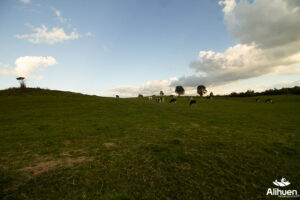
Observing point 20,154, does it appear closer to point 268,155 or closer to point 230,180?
point 230,180

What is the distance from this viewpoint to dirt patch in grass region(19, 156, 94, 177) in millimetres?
5750

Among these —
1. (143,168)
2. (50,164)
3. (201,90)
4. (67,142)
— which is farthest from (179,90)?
(50,164)

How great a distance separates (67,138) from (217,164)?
1055 centimetres

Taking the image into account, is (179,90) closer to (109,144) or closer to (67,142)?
(109,144)

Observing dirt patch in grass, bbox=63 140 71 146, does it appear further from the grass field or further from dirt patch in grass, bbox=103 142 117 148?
dirt patch in grass, bbox=103 142 117 148

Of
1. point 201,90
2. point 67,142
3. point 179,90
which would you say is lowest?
point 67,142

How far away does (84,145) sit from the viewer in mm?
8977

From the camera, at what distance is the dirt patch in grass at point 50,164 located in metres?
5.75

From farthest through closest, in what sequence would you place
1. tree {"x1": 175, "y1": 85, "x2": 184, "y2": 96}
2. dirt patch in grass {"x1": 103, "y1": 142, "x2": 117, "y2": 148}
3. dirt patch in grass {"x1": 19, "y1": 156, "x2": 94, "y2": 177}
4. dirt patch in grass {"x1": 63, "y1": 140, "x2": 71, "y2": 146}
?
tree {"x1": 175, "y1": 85, "x2": 184, "y2": 96} → dirt patch in grass {"x1": 63, "y1": 140, "x2": 71, "y2": 146} → dirt patch in grass {"x1": 103, "y1": 142, "x2": 117, "y2": 148} → dirt patch in grass {"x1": 19, "y1": 156, "x2": 94, "y2": 177}

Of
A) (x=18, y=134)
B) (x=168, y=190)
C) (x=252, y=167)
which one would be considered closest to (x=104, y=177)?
(x=168, y=190)

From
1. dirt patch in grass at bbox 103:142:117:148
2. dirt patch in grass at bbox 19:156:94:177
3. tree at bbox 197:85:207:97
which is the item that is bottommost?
dirt patch in grass at bbox 103:142:117:148

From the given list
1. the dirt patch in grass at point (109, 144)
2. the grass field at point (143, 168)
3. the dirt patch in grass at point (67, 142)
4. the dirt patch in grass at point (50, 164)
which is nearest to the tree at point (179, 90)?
the grass field at point (143, 168)

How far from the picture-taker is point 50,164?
6.35 metres

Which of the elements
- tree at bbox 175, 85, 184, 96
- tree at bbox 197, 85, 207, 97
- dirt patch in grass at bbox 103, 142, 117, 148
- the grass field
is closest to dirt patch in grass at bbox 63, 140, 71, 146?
the grass field
